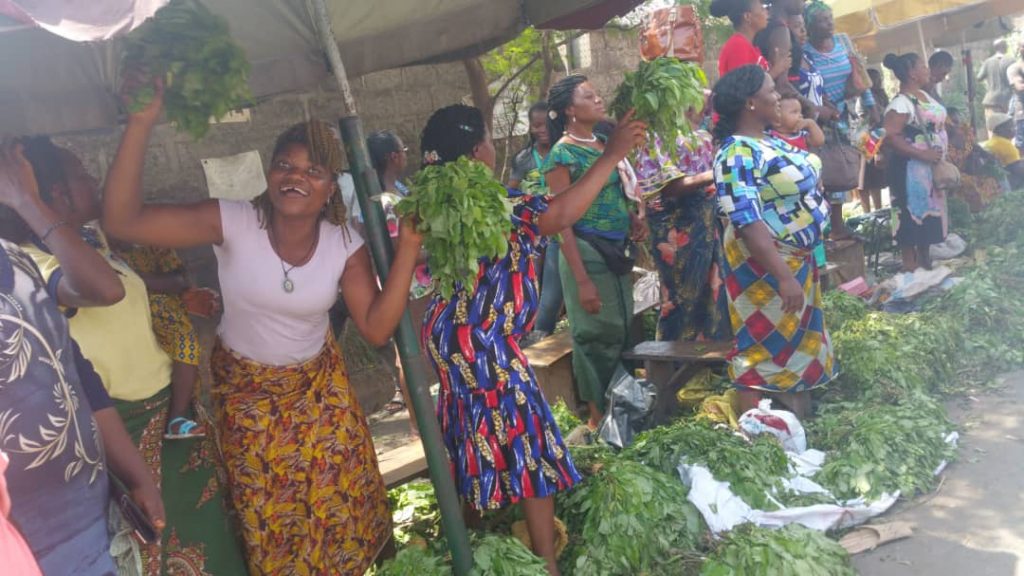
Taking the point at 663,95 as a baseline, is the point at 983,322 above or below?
below

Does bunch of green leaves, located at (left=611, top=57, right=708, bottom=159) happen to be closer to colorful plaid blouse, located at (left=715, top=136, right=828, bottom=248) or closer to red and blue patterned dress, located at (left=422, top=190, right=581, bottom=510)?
red and blue patterned dress, located at (left=422, top=190, right=581, bottom=510)

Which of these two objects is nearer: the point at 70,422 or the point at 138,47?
the point at 70,422

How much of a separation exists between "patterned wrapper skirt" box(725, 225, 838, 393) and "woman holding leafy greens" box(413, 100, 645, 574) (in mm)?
1624

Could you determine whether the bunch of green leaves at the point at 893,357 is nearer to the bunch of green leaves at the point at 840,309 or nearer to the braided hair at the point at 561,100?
the bunch of green leaves at the point at 840,309

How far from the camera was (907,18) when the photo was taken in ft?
32.3

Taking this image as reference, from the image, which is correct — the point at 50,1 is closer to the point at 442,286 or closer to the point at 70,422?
the point at 70,422

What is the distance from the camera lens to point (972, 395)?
5.47 m

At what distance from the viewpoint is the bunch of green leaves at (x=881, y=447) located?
417 centimetres

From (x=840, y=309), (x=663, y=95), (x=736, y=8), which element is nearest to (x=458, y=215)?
(x=663, y=95)

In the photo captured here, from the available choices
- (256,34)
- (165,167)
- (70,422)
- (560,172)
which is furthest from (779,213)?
(165,167)

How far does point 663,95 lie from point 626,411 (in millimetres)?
2185

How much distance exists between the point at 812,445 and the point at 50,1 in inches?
162

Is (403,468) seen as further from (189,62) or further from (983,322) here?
(983,322)

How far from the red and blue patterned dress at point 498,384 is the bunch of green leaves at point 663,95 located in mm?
554
